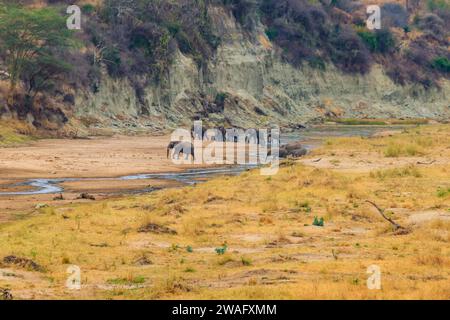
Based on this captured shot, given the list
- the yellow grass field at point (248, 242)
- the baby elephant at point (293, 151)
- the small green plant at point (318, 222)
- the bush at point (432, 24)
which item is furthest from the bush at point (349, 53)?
the small green plant at point (318, 222)

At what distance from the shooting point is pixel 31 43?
64938mm

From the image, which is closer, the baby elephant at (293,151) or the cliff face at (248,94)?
the baby elephant at (293,151)

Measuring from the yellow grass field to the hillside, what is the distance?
1372 inches

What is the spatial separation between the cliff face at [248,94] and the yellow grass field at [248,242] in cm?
4064

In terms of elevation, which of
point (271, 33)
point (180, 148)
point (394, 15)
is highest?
point (394, 15)

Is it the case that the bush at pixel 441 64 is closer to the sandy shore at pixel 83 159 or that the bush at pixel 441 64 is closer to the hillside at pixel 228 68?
the hillside at pixel 228 68

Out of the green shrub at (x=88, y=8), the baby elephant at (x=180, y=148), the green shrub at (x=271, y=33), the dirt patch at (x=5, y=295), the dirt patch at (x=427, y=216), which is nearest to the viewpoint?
the dirt patch at (x=5, y=295)

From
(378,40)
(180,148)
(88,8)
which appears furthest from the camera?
(378,40)

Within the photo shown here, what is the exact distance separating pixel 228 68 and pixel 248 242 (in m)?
68.3

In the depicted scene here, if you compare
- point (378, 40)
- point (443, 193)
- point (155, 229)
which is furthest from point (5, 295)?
point (378, 40)

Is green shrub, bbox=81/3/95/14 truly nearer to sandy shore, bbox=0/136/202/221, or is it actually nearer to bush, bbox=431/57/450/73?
sandy shore, bbox=0/136/202/221

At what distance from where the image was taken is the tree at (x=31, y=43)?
63406 mm

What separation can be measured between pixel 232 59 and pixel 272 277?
246ft

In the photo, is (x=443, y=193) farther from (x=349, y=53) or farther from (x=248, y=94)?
(x=349, y=53)
